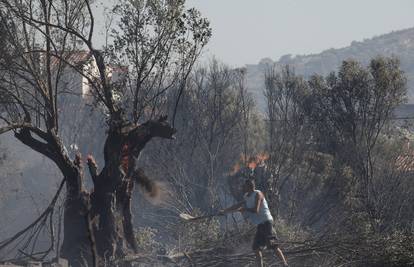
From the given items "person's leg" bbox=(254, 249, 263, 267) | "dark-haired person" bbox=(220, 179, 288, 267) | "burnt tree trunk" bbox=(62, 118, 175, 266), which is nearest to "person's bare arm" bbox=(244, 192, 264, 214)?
"dark-haired person" bbox=(220, 179, 288, 267)

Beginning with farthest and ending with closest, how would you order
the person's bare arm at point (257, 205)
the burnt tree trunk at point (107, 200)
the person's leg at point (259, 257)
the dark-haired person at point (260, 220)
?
1. the burnt tree trunk at point (107, 200)
2. the person's leg at point (259, 257)
3. the dark-haired person at point (260, 220)
4. the person's bare arm at point (257, 205)

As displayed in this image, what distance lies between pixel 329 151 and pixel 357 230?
10.1 m

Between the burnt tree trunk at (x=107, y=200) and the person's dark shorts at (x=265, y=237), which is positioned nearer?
the person's dark shorts at (x=265, y=237)

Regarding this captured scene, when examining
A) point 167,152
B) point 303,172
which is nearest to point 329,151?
point 303,172

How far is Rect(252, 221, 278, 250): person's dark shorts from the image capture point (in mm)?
14375

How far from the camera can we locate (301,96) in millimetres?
30656

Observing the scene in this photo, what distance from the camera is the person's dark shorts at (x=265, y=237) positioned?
14.4m

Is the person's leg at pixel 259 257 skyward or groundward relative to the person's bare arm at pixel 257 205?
groundward

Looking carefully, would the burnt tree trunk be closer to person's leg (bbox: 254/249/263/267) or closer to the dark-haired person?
the dark-haired person

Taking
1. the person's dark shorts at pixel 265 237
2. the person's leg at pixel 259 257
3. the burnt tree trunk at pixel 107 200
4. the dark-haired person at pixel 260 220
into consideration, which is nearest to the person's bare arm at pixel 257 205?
the dark-haired person at pixel 260 220

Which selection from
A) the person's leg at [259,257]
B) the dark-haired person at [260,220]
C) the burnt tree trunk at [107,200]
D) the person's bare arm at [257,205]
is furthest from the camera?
the burnt tree trunk at [107,200]

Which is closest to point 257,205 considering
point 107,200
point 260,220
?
point 260,220

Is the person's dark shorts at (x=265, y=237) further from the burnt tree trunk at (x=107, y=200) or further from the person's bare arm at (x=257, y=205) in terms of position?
the burnt tree trunk at (x=107, y=200)

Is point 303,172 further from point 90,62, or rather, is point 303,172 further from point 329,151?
point 90,62
